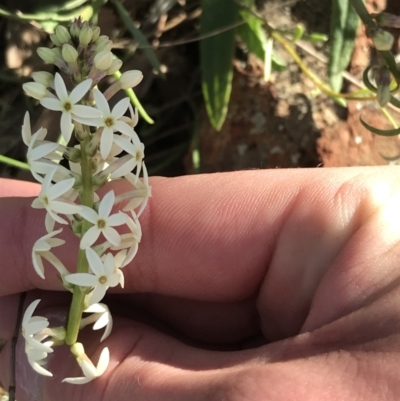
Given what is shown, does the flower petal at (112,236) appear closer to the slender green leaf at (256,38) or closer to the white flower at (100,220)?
the white flower at (100,220)

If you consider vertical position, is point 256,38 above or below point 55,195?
below

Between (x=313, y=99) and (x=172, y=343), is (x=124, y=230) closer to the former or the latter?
(x=172, y=343)

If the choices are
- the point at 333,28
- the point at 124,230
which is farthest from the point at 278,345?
the point at 333,28

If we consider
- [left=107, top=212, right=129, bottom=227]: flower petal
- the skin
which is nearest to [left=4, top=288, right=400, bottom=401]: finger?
the skin

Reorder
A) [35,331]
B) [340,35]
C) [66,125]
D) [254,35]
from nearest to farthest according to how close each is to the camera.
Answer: [66,125] < [35,331] < [340,35] < [254,35]

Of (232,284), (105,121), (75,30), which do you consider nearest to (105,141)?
(105,121)

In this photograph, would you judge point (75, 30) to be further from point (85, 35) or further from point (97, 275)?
point (97, 275)

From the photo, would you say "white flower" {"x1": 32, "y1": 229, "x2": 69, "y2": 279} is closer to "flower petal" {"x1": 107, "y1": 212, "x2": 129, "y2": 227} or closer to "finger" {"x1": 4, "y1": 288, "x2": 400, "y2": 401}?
"flower petal" {"x1": 107, "y1": 212, "x2": 129, "y2": 227}
